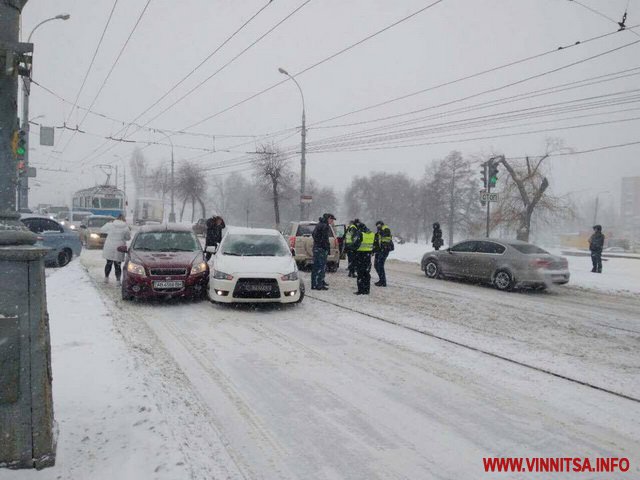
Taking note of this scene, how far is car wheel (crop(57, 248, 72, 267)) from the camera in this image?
50.1 ft

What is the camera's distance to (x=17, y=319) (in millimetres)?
2832

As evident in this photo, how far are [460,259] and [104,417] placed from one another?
475 inches

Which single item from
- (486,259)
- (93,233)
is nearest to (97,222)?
(93,233)

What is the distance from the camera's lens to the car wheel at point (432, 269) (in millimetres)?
15030

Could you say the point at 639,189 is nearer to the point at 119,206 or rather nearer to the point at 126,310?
the point at 119,206

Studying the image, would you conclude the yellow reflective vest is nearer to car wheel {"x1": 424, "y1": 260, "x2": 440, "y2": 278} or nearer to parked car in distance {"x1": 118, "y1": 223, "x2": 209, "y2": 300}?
parked car in distance {"x1": 118, "y1": 223, "x2": 209, "y2": 300}

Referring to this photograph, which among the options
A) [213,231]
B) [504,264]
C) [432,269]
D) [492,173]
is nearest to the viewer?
[504,264]

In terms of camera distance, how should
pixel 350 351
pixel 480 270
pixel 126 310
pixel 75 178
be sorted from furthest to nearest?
pixel 75 178 → pixel 480 270 → pixel 126 310 → pixel 350 351

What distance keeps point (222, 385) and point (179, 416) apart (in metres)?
0.90

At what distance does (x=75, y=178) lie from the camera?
98.8 meters

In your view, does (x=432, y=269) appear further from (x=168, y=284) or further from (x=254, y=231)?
(x=168, y=284)

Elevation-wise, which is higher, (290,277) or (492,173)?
(492,173)

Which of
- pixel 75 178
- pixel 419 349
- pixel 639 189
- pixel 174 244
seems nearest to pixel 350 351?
pixel 419 349

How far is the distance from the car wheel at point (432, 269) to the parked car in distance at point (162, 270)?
26.2ft
